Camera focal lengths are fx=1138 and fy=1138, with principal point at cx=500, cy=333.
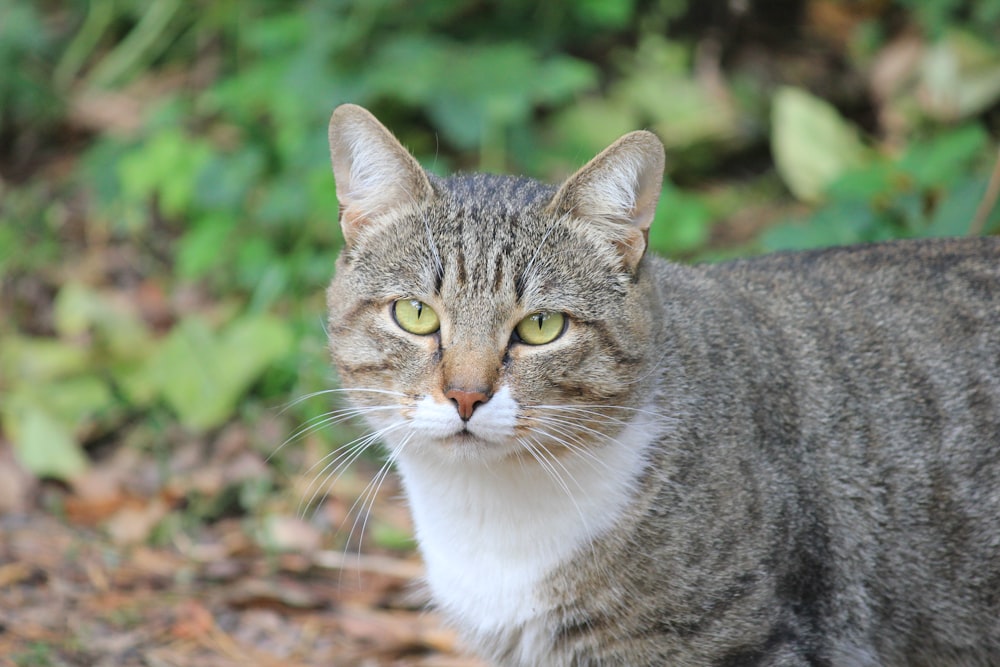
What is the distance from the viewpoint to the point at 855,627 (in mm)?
3195

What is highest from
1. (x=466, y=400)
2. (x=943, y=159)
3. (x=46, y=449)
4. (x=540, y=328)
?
(x=943, y=159)

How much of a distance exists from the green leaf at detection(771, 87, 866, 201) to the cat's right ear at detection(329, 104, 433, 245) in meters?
3.11

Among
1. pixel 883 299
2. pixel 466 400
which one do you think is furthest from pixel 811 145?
pixel 466 400

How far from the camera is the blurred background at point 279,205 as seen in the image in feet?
15.0

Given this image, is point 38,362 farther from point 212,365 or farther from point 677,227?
point 677,227

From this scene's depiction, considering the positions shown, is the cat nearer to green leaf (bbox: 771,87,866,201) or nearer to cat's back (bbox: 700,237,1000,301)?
cat's back (bbox: 700,237,1000,301)

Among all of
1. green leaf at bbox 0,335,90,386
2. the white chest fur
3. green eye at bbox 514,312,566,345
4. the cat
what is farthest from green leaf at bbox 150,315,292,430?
green eye at bbox 514,312,566,345

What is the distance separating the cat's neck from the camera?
3143mm

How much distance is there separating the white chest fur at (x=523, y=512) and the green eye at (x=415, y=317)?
330 mm

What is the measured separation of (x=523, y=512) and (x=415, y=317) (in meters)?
0.62

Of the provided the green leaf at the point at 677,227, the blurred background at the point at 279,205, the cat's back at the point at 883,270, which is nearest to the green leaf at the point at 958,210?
the blurred background at the point at 279,205

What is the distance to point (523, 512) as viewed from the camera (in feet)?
10.5

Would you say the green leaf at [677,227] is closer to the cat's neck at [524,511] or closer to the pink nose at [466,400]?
the cat's neck at [524,511]

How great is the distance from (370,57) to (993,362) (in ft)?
13.0
